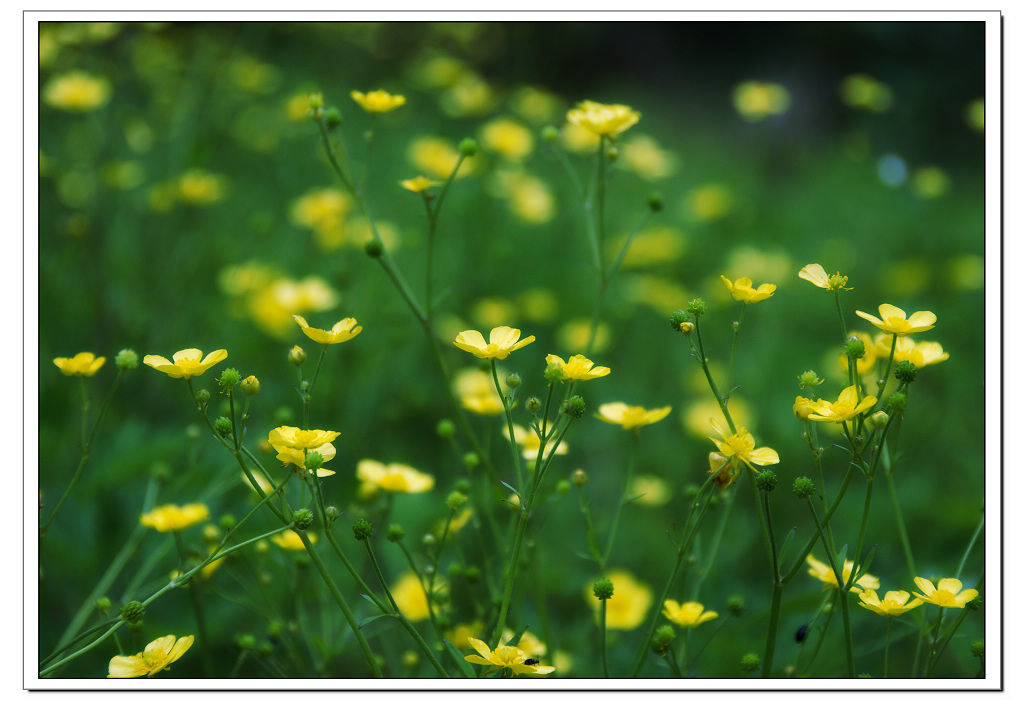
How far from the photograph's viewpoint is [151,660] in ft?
2.98

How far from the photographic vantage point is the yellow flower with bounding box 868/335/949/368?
982 mm

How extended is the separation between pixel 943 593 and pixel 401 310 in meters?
1.88

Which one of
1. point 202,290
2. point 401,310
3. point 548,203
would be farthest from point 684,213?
point 202,290

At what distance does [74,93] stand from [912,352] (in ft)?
7.20

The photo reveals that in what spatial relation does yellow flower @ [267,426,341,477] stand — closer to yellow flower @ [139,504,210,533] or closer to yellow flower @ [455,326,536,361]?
yellow flower @ [455,326,536,361]

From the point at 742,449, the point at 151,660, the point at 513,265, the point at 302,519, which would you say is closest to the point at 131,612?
the point at 151,660

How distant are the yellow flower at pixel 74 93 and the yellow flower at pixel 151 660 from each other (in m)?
1.74

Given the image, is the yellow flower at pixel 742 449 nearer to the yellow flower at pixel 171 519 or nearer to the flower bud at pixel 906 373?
the flower bud at pixel 906 373

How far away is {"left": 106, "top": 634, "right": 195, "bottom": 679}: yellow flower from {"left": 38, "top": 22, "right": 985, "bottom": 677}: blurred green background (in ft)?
0.66

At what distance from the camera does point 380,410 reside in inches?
80.1

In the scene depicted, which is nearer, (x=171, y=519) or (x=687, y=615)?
(x=687, y=615)

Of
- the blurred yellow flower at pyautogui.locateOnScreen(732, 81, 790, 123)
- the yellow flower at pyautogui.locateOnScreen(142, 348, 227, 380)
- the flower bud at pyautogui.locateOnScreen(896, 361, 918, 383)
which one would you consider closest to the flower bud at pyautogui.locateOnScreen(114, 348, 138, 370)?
the yellow flower at pyautogui.locateOnScreen(142, 348, 227, 380)

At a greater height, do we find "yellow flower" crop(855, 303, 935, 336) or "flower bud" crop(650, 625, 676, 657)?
"yellow flower" crop(855, 303, 935, 336)

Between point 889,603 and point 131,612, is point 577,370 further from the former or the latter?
point 131,612
